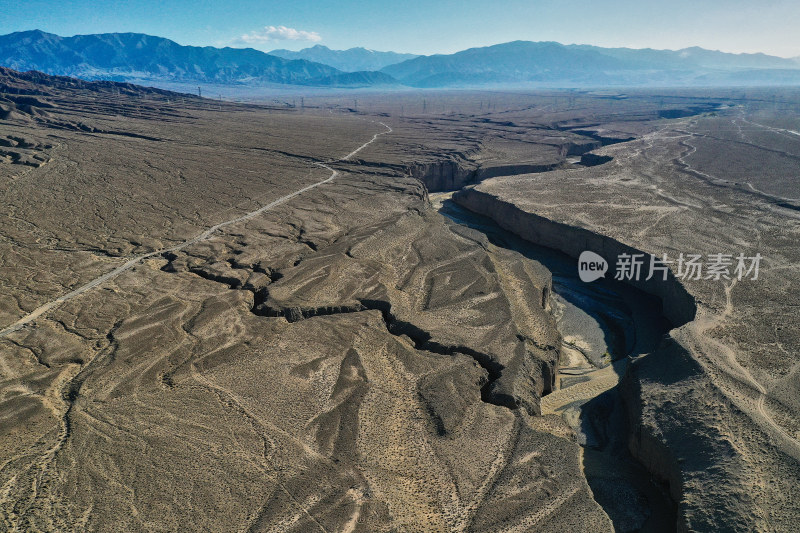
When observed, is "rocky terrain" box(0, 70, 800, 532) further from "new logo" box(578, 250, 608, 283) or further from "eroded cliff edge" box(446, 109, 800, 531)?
"new logo" box(578, 250, 608, 283)

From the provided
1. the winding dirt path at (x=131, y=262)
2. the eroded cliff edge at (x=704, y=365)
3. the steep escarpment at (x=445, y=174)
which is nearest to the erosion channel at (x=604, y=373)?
the eroded cliff edge at (x=704, y=365)

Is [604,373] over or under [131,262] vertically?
under

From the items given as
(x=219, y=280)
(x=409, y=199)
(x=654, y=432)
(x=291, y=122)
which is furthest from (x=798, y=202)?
(x=291, y=122)

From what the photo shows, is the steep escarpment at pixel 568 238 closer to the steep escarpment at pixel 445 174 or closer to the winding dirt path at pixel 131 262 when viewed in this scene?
the steep escarpment at pixel 445 174

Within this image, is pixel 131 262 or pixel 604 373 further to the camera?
pixel 131 262

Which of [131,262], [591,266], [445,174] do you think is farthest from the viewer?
[445,174]

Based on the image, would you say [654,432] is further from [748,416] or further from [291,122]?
[291,122]

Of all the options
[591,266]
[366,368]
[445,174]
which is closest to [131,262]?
[366,368]

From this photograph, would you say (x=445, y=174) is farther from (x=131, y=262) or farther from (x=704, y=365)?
(x=704, y=365)

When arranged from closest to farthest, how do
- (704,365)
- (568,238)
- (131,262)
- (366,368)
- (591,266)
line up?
1. (366,368)
2. (704,365)
3. (131,262)
4. (591,266)
5. (568,238)
